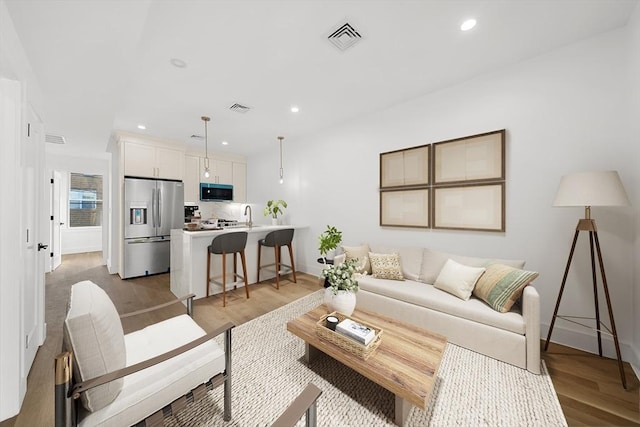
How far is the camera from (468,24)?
6.39ft

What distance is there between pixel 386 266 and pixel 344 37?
2.50 m

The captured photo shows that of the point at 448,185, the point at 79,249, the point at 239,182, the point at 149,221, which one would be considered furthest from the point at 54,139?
the point at 448,185

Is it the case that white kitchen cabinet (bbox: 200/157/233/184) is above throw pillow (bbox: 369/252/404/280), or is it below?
above

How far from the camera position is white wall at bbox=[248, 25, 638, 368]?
2023mm

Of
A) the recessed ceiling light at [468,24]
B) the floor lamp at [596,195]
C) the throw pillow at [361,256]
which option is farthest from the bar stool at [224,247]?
the floor lamp at [596,195]

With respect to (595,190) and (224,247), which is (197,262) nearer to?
(224,247)

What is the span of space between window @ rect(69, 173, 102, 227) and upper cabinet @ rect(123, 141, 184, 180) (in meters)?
3.60

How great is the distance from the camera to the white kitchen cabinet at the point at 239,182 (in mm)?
6164

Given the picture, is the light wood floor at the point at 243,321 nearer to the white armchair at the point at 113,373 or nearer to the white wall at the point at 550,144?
the white wall at the point at 550,144

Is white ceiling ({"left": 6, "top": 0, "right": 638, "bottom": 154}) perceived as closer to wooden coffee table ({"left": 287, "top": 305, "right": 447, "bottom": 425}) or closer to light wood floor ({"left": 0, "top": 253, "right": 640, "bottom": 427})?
wooden coffee table ({"left": 287, "top": 305, "right": 447, "bottom": 425})

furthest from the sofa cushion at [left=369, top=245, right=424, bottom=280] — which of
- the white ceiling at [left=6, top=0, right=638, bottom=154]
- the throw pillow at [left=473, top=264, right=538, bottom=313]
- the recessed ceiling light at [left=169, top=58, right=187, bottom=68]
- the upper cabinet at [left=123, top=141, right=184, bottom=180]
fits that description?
the upper cabinet at [left=123, top=141, right=184, bottom=180]

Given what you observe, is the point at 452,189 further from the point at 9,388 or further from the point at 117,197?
the point at 117,197

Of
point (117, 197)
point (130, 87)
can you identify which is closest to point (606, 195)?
point (130, 87)

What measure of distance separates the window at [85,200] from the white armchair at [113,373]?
24.9 ft
